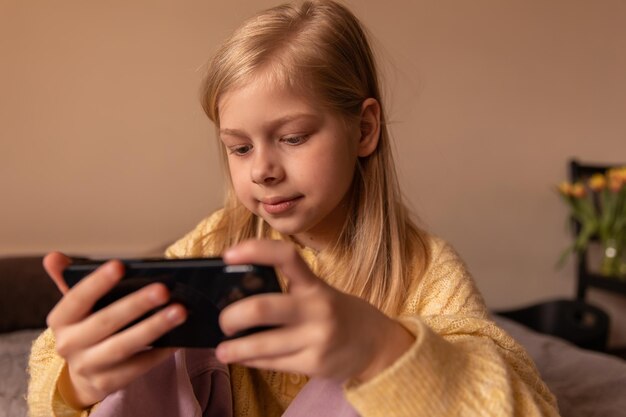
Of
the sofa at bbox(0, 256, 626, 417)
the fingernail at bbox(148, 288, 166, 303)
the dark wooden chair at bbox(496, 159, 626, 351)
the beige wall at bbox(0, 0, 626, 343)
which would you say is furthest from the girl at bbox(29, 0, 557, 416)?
the dark wooden chair at bbox(496, 159, 626, 351)

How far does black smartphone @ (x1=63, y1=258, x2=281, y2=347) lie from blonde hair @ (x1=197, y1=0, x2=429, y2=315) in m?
0.33

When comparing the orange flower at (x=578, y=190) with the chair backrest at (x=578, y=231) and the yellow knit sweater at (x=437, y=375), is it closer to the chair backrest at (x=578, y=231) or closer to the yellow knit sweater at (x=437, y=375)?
the chair backrest at (x=578, y=231)

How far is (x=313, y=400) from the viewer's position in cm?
58

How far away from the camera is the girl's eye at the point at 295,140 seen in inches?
27.4

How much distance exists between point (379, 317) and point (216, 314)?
131mm

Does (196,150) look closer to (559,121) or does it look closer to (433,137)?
(433,137)

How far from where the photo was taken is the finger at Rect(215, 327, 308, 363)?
424 mm

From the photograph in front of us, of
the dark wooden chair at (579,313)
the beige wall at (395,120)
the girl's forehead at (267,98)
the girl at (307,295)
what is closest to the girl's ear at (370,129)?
the girl at (307,295)

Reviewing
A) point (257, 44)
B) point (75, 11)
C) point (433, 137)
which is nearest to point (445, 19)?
point (433, 137)

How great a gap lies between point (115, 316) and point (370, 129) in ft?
1.63

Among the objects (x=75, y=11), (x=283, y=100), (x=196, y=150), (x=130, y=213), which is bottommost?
(x=130, y=213)

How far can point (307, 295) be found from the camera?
1.39 ft

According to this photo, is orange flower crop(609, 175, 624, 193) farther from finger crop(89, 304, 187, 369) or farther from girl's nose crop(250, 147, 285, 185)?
finger crop(89, 304, 187, 369)

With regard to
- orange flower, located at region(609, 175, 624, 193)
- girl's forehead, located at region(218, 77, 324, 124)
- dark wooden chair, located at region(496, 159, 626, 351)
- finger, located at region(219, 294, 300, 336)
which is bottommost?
dark wooden chair, located at region(496, 159, 626, 351)
